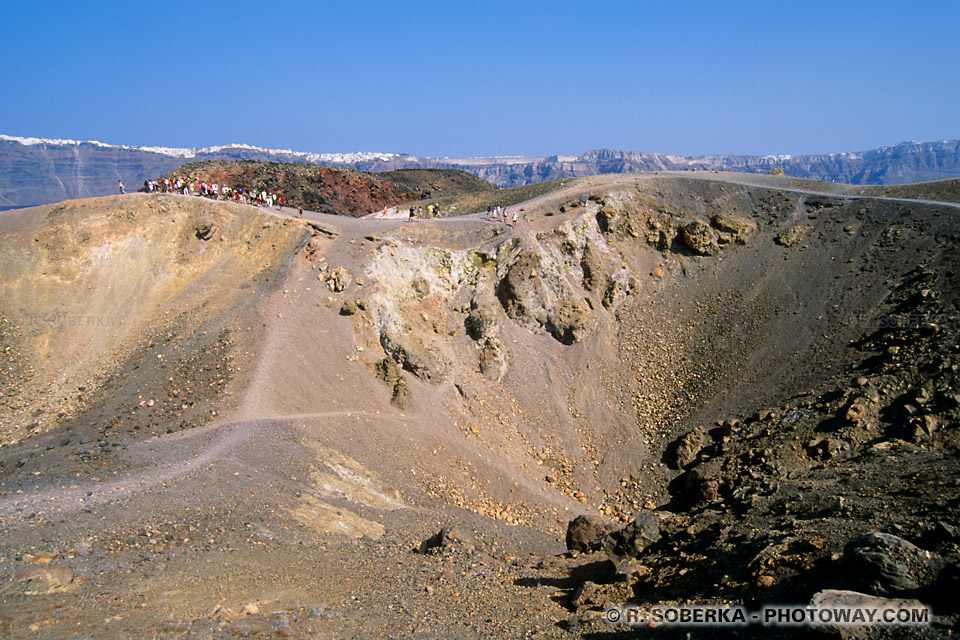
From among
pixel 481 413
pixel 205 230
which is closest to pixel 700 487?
pixel 481 413

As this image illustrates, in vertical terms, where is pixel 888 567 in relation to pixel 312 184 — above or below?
below

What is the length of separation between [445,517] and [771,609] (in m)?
11.2

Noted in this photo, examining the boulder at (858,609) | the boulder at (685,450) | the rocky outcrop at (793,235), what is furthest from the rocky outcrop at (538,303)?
the boulder at (858,609)

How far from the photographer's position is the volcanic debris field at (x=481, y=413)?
35.7 ft

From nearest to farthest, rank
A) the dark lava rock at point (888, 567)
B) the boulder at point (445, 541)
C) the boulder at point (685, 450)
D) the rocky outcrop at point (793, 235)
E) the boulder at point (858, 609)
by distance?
the boulder at point (858, 609) < the dark lava rock at point (888, 567) < the boulder at point (445, 541) < the boulder at point (685, 450) < the rocky outcrop at point (793, 235)

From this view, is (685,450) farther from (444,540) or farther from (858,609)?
(858,609)

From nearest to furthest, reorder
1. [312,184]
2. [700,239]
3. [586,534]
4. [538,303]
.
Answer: [586,534] → [538,303] → [700,239] → [312,184]

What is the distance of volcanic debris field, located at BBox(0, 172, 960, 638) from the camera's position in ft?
35.7

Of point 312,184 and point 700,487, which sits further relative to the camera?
point 312,184

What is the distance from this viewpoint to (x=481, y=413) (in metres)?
25.4

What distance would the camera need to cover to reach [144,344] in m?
24.1

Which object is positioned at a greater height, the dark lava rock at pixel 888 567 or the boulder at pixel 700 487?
the dark lava rock at pixel 888 567

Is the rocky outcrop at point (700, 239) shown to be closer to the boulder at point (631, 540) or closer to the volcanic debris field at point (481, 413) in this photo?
the volcanic debris field at point (481, 413)

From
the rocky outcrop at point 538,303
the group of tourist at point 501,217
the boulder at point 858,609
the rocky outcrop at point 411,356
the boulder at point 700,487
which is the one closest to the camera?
the boulder at point 858,609
